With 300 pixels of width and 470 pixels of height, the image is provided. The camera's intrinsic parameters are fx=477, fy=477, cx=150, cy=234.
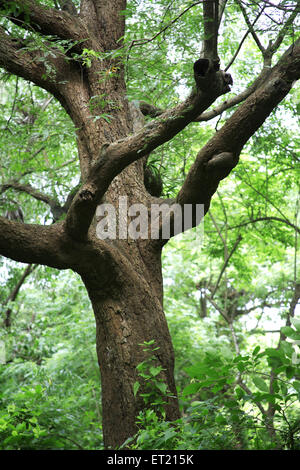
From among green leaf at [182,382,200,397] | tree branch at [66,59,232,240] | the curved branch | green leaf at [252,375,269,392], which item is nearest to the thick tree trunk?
the curved branch

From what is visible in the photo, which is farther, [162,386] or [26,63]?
[26,63]

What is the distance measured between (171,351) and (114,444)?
2.48 feet

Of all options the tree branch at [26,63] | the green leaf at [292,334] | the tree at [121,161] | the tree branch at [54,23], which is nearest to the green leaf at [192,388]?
the green leaf at [292,334]

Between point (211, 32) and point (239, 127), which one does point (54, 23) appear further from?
point (239, 127)

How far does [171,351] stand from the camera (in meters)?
3.57

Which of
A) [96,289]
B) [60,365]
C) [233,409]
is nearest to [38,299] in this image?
[60,365]

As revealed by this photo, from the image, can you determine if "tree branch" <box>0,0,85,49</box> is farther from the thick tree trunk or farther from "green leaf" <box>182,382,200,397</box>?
"green leaf" <box>182,382,200,397</box>

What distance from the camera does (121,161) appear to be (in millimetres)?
3014

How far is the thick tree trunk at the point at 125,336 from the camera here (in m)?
3.30

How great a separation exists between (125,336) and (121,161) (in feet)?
4.19

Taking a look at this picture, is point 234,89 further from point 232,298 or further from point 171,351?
point 232,298

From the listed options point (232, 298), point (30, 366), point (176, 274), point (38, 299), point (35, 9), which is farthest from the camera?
point (232, 298)

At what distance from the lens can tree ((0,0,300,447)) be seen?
2957mm

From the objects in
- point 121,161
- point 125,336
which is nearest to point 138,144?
point 121,161
